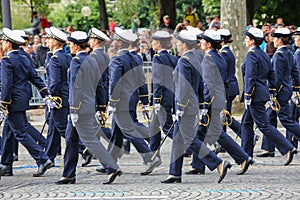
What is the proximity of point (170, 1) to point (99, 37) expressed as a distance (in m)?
16.4

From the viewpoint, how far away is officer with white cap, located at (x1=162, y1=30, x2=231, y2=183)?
1174cm

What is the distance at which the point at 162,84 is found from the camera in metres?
13.9

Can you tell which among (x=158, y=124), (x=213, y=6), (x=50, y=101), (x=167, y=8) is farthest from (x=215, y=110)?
(x=213, y=6)

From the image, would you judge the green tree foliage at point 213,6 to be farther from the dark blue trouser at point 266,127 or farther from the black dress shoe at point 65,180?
the black dress shoe at point 65,180

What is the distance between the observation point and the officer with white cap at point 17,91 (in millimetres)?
12617

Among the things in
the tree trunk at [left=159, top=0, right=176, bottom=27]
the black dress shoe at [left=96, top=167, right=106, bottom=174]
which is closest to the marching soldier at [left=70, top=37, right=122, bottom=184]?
the black dress shoe at [left=96, top=167, right=106, bottom=174]

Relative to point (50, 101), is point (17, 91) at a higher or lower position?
higher

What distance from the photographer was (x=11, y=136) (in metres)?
13.0

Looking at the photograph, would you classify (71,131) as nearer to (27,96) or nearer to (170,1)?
(27,96)

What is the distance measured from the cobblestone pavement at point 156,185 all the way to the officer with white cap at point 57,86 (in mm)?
457

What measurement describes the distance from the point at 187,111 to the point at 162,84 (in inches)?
81.1

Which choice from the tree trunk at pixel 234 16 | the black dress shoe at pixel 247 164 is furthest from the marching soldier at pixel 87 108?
the tree trunk at pixel 234 16

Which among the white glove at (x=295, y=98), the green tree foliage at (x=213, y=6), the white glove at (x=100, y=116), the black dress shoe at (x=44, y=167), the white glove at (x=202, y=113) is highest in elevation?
the white glove at (x=202, y=113)

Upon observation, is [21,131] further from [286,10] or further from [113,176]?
[286,10]
